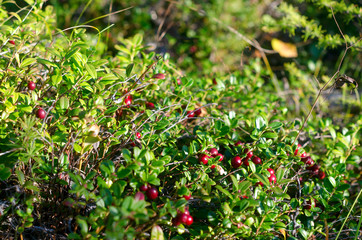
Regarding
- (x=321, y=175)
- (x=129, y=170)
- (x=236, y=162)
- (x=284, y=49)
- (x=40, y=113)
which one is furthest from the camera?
(x=284, y=49)

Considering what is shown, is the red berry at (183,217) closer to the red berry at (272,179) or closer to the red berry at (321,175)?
the red berry at (272,179)

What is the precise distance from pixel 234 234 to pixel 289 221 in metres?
0.31

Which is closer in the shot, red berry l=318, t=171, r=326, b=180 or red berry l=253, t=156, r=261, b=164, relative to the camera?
red berry l=253, t=156, r=261, b=164

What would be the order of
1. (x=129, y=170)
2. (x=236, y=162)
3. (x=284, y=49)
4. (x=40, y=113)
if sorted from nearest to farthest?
(x=129, y=170)
(x=40, y=113)
(x=236, y=162)
(x=284, y=49)

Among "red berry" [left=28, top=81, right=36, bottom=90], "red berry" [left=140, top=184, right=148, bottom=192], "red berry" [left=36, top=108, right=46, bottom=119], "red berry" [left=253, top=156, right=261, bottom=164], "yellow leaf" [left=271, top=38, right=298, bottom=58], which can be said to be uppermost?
"red berry" [left=28, top=81, right=36, bottom=90]

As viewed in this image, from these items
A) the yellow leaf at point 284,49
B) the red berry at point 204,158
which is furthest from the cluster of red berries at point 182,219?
the yellow leaf at point 284,49

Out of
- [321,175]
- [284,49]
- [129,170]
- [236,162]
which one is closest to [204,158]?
[236,162]

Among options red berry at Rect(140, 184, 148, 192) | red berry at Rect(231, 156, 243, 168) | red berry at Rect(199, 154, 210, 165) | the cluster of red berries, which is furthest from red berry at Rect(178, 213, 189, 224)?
red berry at Rect(231, 156, 243, 168)

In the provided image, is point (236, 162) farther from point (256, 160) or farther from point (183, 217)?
point (183, 217)

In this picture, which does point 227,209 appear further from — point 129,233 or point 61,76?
point 61,76

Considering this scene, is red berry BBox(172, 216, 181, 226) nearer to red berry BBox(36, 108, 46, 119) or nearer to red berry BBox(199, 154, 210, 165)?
red berry BBox(199, 154, 210, 165)

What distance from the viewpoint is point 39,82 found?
1616mm

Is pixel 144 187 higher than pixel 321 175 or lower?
higher

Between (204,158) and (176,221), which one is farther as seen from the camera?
(204,158)
